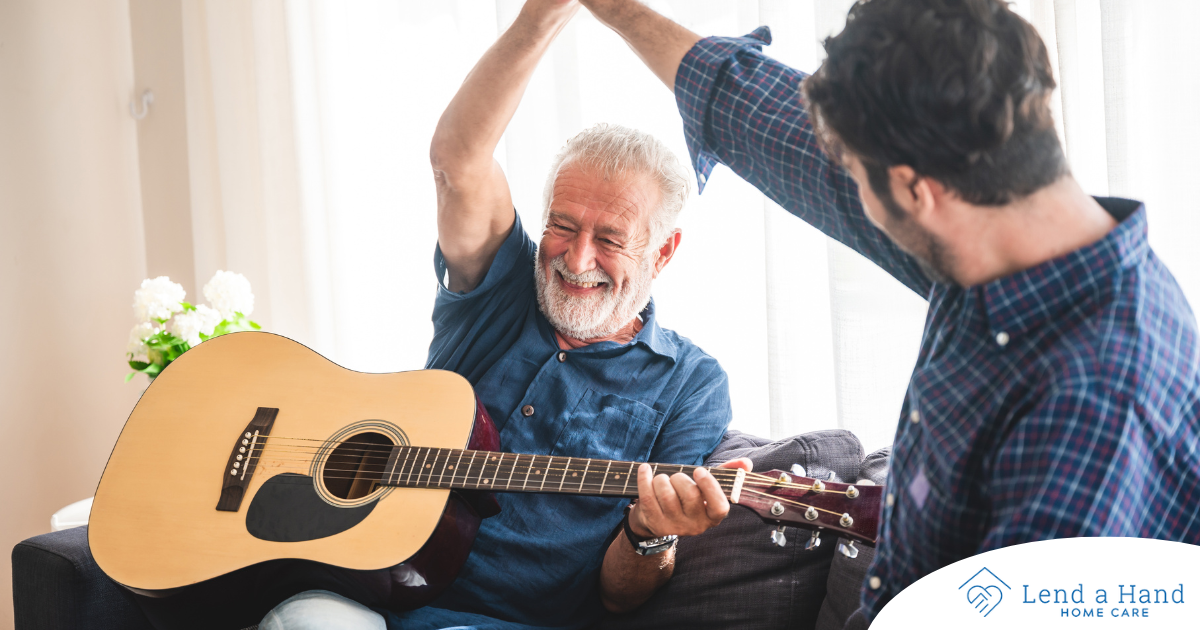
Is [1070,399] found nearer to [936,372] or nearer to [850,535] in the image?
[936,372]

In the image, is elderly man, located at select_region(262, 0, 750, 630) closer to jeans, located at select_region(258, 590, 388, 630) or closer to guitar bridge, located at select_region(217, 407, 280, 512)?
jeans, located at select_region(258, 590, 388, 630)

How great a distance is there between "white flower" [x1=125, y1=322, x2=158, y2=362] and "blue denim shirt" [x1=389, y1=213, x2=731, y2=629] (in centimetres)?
72

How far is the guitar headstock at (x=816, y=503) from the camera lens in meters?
0.95

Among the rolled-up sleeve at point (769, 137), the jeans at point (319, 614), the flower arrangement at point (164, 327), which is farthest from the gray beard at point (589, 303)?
the flower arrangement at point (164, 327)

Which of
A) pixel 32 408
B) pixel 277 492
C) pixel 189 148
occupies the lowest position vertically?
pixel 32 408

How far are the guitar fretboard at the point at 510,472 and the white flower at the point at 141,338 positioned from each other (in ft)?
3.07

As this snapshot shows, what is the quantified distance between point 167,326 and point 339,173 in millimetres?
720

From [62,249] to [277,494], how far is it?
5.95ft

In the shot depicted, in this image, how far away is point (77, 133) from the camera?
251cm

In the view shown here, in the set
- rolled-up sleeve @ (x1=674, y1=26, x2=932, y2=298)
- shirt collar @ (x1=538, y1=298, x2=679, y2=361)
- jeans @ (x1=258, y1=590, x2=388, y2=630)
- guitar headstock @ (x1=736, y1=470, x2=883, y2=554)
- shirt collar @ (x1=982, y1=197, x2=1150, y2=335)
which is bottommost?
jeans @ (x1=258, y1=590, x2=388, y2=630)

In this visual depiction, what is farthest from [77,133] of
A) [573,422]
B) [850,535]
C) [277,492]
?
[850,535]

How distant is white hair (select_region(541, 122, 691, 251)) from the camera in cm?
151

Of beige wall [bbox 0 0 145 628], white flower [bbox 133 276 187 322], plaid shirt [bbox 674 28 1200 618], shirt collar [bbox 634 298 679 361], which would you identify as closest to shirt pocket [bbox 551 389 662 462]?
shirt collar [bbox 634 298 679 361]

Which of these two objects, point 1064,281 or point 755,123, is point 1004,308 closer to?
point 1064,281
